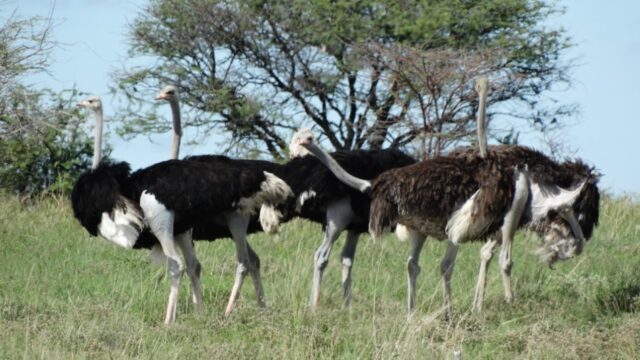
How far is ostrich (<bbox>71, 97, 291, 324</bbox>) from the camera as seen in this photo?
7914 mm

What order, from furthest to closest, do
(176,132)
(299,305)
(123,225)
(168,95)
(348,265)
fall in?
(168,95) → (176,132) → (348,265) → (299,305) → (123,225)

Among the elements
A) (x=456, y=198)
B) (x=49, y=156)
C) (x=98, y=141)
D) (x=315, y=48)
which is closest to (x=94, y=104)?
(x=98, y=141)

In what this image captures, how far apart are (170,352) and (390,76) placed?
1554 centimetres

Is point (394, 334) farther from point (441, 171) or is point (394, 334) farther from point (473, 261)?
point (473, 261)

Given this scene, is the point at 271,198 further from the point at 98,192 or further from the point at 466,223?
the point at 466,223

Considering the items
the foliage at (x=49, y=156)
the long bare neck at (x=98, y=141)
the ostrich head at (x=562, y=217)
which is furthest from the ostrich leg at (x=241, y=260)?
the foliage at (x=49, y=156)

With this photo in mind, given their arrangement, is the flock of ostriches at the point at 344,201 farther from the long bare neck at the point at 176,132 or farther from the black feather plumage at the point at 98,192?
the long bare neck at the point at 176,132

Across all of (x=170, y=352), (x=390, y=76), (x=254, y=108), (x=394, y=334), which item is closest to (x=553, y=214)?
(x=394, y=334)

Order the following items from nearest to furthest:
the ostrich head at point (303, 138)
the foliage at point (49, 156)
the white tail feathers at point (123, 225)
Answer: the white tail feathers at point (123, 225), the ostrich head at point (303, 138), the foliage at point (49, 156)

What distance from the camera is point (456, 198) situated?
27.2 ft

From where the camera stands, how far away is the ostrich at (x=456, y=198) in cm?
821

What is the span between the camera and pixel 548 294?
920cm

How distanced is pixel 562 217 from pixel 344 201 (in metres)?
1.42

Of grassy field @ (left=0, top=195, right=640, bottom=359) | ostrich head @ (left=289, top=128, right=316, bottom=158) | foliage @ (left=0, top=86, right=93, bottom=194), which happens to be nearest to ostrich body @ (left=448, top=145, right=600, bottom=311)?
grassy field @ (left=0, top=195, right=640, bottom=359)
